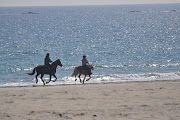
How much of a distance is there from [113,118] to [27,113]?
12.7ft

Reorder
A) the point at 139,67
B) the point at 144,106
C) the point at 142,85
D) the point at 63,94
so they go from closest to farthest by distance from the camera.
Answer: the point at 144,106 < the point at 63,94 < the point at 142,85 < the point at 139,67

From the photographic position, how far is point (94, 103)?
15.8m

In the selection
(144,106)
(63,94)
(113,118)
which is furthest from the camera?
(63,94)

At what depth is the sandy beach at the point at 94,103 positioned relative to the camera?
45.8 ft

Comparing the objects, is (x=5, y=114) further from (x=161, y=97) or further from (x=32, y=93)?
(x=161, y=97)

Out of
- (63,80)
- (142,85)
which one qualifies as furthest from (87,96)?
(63,80)

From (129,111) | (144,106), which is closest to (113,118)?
(129,111)

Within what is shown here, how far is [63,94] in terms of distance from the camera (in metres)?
17.9

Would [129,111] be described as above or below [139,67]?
above

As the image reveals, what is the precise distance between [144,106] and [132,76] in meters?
10.9

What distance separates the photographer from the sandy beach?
13969 mm

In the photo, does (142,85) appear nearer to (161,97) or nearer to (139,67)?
(161,97)

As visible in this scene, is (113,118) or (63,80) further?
(63,80)

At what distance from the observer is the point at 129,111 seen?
1444cm
